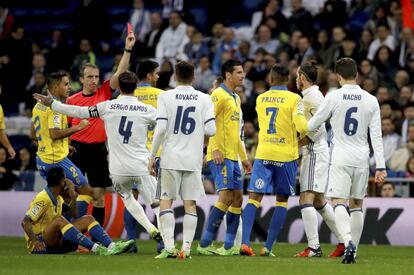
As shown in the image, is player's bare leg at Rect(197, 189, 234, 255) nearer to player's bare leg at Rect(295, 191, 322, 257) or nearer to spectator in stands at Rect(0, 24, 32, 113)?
player's bare leg at Rect(295, 191, 322, 257)

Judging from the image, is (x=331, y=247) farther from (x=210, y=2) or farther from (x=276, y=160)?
(x=210, y=2)

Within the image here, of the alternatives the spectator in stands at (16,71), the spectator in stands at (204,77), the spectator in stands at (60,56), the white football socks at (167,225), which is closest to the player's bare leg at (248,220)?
the white football socks at (167,225)

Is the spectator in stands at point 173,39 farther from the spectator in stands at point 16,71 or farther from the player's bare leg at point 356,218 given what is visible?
the player's bare leg at point 356,218

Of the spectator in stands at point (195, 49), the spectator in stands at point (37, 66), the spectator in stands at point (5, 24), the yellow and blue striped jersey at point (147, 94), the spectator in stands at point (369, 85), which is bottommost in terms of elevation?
the yellow and blue striped jersey at point (147, 94)

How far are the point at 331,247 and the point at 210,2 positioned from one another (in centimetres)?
1031

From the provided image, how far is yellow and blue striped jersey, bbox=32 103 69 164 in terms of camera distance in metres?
15.7

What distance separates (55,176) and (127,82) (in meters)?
1.53

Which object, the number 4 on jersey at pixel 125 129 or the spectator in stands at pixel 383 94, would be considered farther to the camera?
the spectator in stands at pixel 383 94

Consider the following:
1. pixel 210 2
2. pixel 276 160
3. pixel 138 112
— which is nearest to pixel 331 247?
pixel 276 160

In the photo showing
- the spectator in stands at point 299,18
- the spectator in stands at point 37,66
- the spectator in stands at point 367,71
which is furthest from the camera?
the spectator in stands at point 37,66

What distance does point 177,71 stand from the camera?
13.8m

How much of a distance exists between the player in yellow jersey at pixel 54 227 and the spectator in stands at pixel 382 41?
9894 millimetres

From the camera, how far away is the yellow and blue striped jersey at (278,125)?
1466 centimetres

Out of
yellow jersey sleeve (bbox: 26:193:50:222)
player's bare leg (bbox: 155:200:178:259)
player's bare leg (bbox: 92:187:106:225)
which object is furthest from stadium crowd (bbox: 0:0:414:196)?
player's bare leg (bbox: 155:200:178:259)
